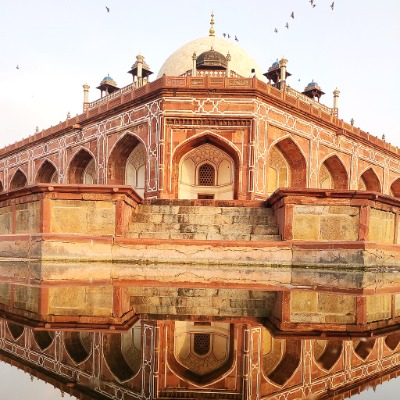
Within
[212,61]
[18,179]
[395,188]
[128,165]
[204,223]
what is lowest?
[204,223]

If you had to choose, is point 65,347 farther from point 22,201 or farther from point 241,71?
point 241,71

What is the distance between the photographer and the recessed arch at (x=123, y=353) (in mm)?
1692

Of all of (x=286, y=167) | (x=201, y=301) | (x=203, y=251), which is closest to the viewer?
(x=201, y=301)

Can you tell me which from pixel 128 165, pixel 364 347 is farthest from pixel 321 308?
pixel 128 165

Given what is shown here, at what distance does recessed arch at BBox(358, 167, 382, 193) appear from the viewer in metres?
19.6

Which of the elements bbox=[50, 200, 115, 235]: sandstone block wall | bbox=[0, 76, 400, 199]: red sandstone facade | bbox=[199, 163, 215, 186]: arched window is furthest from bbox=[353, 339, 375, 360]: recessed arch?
bbox=[199, 163, 215, 186]: arched window

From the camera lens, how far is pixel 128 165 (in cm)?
1667

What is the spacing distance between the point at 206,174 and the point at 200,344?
13.7 metres

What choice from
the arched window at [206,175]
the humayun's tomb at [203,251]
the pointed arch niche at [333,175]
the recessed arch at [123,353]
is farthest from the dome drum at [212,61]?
the recessed arch at [123,353]

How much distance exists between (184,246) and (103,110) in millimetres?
10536

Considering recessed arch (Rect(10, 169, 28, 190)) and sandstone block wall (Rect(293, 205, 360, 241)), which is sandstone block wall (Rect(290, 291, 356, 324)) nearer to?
sandstone block wall (Rect(293, 205, 360, 241))

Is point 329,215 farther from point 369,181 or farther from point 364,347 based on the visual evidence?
point 369,181

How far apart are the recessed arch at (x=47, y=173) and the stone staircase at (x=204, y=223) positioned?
493 inches

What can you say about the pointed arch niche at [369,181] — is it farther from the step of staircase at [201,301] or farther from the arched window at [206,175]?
the step of staircase at [201,301]
